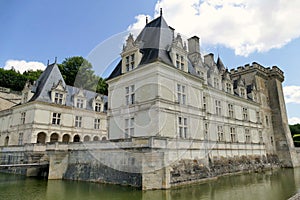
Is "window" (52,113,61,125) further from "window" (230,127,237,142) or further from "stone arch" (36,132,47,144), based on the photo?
"window" (230,127,237,142)

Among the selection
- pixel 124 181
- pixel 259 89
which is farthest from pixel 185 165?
pixel 259 89

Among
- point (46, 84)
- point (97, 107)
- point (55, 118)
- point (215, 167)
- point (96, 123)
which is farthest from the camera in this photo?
point (97, 107)

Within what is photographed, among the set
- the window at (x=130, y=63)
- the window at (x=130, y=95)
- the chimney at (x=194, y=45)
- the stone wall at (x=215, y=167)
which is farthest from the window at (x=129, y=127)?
the chimney at (x=194, y=45)

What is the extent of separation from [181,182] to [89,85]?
1171 inches

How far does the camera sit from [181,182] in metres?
12.9

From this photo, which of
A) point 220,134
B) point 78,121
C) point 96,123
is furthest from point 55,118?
point 220,134

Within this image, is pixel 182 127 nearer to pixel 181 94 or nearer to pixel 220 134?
pixel 181 94

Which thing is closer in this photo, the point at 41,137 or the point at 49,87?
the point at 41,137

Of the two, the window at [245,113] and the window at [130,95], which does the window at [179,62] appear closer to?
the window at [130,95]

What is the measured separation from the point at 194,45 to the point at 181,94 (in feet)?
26.7

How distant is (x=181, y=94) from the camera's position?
51.6ft

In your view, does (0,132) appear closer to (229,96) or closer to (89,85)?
(89,85)

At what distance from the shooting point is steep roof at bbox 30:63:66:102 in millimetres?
24120

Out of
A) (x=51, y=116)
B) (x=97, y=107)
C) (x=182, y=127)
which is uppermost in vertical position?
(x=97, y=107)
